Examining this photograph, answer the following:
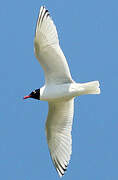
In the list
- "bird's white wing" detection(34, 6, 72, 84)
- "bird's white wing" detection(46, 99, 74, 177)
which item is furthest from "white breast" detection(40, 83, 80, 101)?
"bird's white wing" detection(46, 99, 74, 177)

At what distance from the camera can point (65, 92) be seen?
31.8ft

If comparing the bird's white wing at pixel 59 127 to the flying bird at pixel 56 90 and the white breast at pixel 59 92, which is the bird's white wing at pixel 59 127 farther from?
the white breast at pixel 59 92

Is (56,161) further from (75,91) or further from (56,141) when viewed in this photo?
(75,91)

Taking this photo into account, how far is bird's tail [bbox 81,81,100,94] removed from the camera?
9.51 metres

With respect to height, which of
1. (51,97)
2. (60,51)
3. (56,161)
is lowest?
(56,161)

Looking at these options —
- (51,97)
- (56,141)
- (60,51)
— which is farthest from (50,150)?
(60,51)

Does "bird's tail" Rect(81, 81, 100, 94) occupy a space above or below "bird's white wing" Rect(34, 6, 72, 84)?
below

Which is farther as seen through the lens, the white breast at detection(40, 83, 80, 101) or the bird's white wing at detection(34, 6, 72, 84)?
the white breast at detection(40, 83, 80, 101)

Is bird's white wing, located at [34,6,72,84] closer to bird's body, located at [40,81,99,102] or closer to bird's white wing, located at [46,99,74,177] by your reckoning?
bird's body, located at [40,81,99,102]

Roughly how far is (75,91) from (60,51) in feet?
2.04

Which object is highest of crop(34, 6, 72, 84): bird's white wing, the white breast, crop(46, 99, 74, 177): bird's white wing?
crop(34, 6, 72, 84): bird's white wing

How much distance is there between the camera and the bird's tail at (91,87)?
951 cm

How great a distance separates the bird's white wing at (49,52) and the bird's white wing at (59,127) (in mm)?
542

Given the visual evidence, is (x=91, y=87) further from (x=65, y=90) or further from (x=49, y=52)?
(x=49, y=52)
